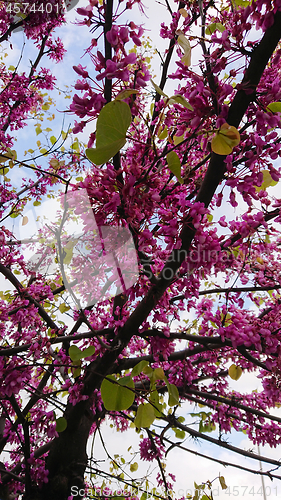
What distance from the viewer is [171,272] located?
1610 mm

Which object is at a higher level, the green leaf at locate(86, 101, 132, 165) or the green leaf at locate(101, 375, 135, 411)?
the green leaf at locate(86, 101, 132, 165)

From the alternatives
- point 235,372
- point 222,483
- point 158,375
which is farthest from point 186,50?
point 222,483

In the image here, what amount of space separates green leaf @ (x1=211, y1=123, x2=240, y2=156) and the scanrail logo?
3.44m

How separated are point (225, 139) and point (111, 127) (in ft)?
1.45

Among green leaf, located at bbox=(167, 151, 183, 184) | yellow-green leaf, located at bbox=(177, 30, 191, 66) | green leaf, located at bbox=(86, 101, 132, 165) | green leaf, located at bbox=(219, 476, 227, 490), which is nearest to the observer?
green leaf, located at bbox=(86, 101, 132, 165)

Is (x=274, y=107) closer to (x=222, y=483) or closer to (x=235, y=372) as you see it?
(x=235, y=372)

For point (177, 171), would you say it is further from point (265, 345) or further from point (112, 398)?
point (265, 345)

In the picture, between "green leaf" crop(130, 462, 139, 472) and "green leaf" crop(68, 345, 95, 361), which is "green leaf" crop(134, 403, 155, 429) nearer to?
"green leaf" crop(68, 345, 95, 361)

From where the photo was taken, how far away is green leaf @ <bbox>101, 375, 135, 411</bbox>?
1.34 m

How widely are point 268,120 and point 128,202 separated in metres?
0.72

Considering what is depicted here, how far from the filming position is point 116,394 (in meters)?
1.35

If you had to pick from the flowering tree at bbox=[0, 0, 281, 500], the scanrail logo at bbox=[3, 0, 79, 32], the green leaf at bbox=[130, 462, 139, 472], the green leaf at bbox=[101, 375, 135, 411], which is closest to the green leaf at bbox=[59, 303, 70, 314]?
the flowering tree at bbox=[0, 0, 281, 500]

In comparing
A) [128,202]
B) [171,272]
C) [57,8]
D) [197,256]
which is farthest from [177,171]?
[57,8]

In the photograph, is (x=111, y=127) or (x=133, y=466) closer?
(x=111, y=127)
